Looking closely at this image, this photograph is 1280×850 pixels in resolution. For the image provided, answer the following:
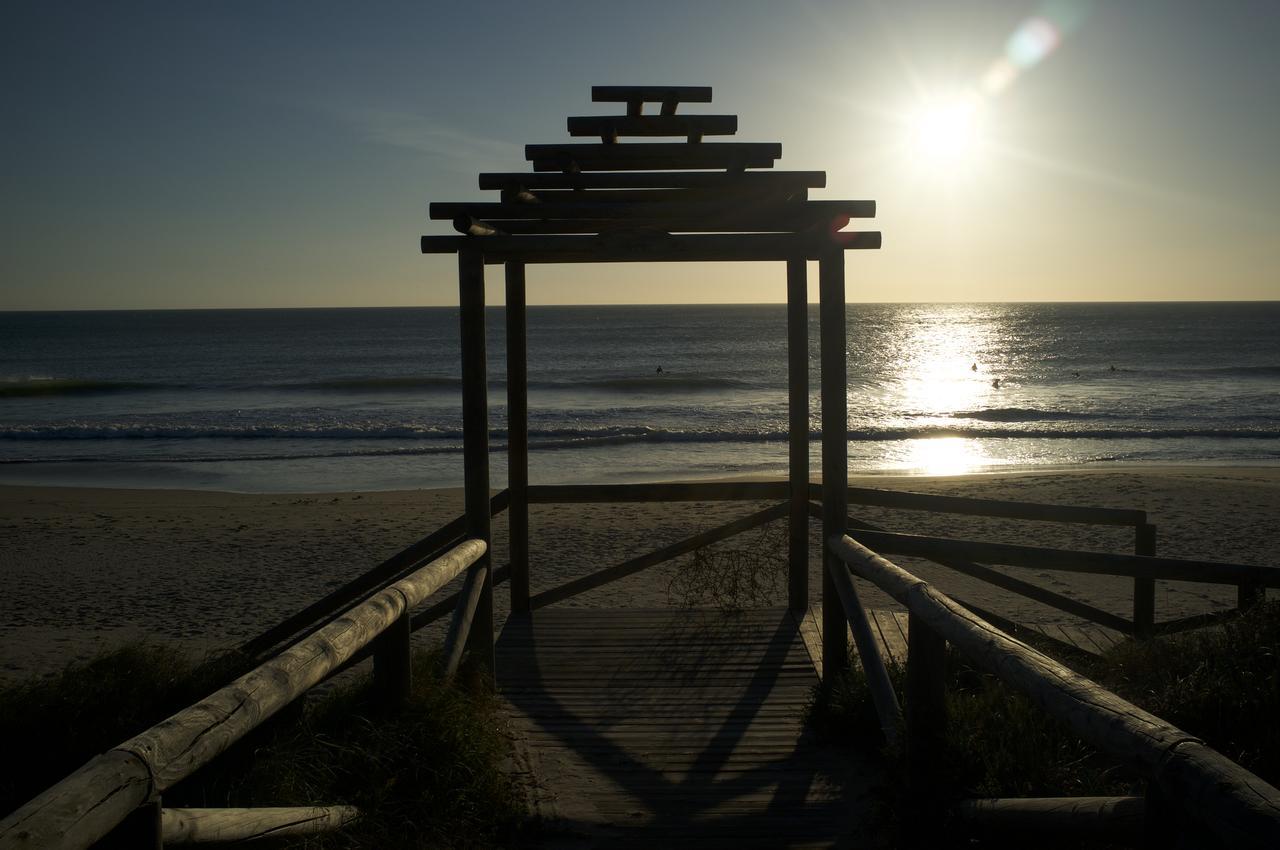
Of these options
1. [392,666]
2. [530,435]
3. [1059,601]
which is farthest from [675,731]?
[530,435]

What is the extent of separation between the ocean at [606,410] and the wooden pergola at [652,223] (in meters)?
13.6

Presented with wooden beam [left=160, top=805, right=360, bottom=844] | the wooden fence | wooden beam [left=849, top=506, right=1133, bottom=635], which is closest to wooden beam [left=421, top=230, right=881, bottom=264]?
the wooden fence

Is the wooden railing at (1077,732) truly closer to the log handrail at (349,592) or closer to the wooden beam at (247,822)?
the wooden beam at (247,822)

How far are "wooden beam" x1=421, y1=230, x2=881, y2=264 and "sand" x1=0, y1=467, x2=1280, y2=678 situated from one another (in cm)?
288

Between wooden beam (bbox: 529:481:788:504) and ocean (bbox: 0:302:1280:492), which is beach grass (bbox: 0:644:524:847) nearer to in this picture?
wooden beam (bbox: 529:481:788:504)

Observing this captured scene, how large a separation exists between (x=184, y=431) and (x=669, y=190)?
1023 inches

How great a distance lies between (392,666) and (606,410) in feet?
97.4

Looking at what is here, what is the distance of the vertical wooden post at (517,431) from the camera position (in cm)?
645

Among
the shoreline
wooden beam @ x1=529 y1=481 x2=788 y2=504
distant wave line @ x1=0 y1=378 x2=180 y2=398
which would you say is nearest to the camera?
wooden beam @ x1=529 y1=481 x2=788 y2=504

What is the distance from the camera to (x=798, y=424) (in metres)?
6.26

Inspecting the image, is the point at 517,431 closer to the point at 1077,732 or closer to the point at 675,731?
the point at 675,731

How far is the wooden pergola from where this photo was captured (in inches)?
192

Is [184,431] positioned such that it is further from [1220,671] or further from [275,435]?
[1220,671]

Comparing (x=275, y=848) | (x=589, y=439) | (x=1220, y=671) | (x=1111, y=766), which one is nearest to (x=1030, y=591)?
(x=1220, y=671)
